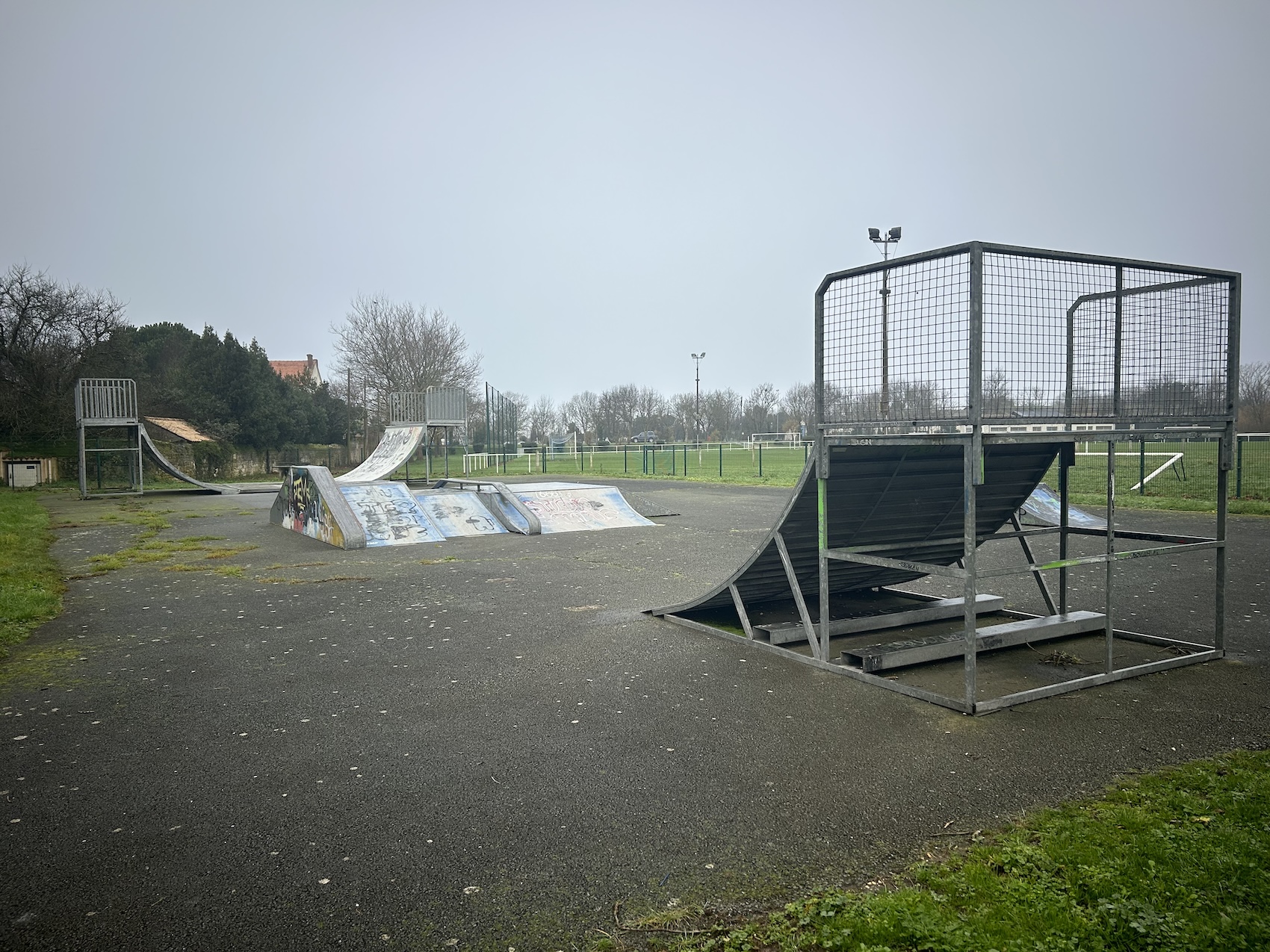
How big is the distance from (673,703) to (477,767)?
1.46 m

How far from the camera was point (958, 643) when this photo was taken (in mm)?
6148

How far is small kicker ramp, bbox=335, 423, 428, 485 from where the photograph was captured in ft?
68.8

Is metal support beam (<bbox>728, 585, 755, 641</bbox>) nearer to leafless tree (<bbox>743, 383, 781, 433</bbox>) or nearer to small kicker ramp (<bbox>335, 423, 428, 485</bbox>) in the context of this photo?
small kicker ramp (<bbox>335, 423, 428, 485</bbox>)

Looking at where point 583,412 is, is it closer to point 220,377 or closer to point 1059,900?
point 220,377

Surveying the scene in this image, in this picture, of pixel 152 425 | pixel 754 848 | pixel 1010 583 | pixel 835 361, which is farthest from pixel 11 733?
pixel 152 425

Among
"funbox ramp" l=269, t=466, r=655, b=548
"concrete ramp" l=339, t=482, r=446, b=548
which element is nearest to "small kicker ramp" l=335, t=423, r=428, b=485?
"funbox ramp" l=269, t=466, r=655, b=548

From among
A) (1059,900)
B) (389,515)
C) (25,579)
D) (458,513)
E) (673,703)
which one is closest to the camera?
(1059,900)

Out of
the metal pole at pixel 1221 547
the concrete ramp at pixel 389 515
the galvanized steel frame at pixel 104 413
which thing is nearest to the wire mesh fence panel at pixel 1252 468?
the metal pole at pixel 1221 547

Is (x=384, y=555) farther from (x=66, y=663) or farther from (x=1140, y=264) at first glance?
(x=1140, y=264)

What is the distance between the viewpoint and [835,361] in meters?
5.69

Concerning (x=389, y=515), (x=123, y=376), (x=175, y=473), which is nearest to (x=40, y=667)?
(x=389, y=515)

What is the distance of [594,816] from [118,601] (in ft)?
25.4

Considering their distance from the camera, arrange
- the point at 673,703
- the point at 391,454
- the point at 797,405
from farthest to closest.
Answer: the point at 797,405 → the point at 391,454 → the point at 673,703

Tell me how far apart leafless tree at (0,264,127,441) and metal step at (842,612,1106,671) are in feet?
132
